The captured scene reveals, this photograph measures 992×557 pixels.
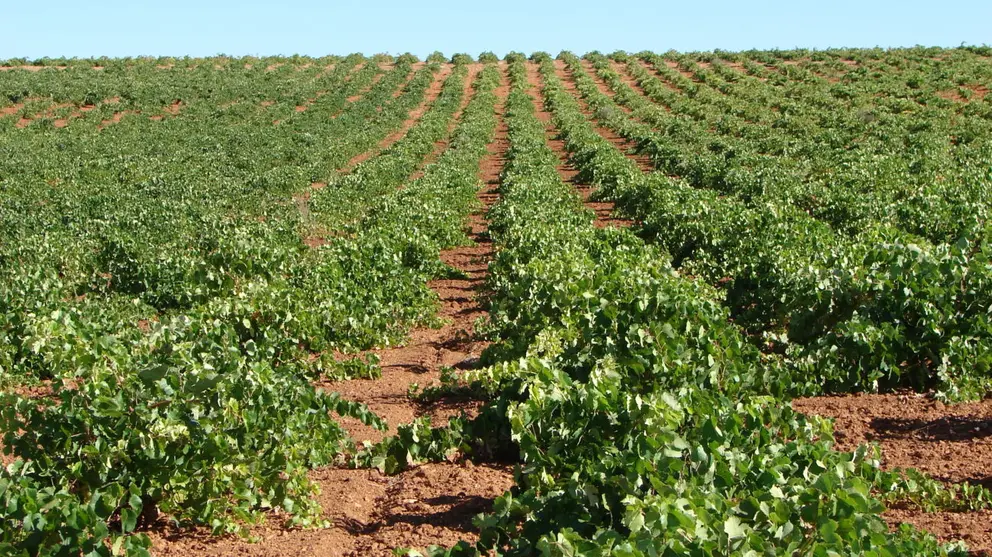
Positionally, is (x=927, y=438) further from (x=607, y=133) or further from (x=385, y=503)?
(x=607, y=133)

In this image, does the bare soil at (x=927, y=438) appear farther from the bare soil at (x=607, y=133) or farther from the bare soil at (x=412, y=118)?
the bare soil at (x=412, y=118)

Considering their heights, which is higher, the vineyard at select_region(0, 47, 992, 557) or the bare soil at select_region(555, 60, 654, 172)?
the bare soil at select_region(555, 60, 654, 172)

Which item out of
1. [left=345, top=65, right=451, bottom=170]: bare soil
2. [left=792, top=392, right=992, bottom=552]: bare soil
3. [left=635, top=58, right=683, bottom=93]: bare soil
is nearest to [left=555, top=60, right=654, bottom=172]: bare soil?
[left=635, top=58, right=683, bottom=93]: bare soil

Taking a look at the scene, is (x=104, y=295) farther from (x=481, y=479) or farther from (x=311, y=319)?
(x=481, y=479)

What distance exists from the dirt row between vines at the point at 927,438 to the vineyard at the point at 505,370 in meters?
0.03

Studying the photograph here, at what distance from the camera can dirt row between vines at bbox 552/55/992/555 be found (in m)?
5.77

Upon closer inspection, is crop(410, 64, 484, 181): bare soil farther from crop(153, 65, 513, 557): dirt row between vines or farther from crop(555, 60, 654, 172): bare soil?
crop(153, 65, 513, 557): dirt row between vines

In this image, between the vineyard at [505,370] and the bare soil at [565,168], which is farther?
the bare soil at [565,168]

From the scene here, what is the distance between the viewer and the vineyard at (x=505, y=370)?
15.5 ft

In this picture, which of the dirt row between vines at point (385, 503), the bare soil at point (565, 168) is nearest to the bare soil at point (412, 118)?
the bare soil at point (565, 168)

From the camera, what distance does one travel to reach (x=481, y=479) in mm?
7098

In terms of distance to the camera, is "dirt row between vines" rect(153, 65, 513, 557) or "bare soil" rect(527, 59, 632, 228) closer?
"dirt row between vines" rect(153, 65, 513, 557)

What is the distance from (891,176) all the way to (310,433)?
17566mm

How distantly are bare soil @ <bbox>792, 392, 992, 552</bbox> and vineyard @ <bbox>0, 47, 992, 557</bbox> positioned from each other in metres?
0.04
